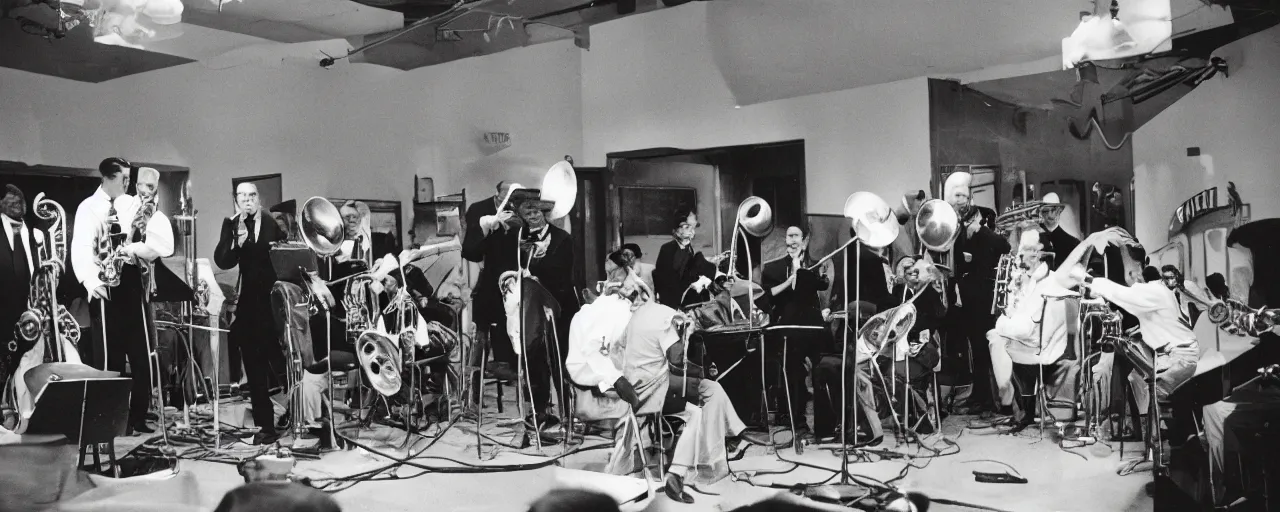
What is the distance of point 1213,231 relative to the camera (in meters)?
3.84

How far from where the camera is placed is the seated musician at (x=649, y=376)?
14.6 ft

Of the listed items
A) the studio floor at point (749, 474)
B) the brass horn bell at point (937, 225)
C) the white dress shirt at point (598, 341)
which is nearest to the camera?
the studio floor at point (749, 474)

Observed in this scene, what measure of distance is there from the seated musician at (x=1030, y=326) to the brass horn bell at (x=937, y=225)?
304 millimetres

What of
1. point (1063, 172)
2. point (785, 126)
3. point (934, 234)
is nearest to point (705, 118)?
point (785, 126)

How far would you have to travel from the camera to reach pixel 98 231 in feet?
17.6

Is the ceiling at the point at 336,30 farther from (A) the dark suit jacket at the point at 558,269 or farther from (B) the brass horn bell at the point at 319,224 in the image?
(A) the dark suit jacket at the point at 558,269

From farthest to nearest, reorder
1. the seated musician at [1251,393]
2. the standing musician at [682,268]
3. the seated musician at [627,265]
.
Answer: the standing musician at [682,268] < the seated musician at [627,265] < the seated musician at [1251,393]

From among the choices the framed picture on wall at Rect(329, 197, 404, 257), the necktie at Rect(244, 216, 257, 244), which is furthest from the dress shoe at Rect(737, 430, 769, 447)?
the necktie at Rect(244, 216, 257, 244)

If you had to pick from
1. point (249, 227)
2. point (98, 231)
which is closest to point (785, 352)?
point (249, 227)

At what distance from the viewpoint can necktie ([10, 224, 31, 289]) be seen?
5203 millimetres

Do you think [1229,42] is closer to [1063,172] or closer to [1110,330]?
[1063,172]

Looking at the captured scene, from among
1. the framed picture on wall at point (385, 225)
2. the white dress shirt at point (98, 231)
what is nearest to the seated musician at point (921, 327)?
the framed picture on wall at point (385, 225)

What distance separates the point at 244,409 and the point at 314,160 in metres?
1.46

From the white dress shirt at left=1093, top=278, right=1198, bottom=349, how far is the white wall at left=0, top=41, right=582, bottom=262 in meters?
2.80
